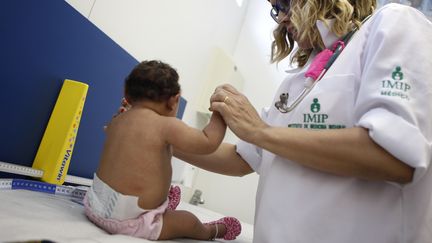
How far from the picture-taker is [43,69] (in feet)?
3.79

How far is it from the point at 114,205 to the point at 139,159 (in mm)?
138

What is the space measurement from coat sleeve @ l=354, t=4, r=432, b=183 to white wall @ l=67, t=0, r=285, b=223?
3.72ft

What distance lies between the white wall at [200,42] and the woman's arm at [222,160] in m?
0.74

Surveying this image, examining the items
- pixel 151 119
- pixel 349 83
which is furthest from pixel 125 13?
pixel 349 83

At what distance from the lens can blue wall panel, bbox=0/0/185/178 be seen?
1.05 meters

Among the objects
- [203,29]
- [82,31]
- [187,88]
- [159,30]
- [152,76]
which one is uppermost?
[203,29]

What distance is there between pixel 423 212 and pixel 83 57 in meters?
1.27

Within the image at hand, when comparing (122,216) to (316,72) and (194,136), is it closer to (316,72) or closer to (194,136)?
(194,136)

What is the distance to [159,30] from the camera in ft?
6.51

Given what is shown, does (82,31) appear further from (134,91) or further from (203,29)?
(203,29)

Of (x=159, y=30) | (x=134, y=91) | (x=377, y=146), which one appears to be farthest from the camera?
(x=159, y=30)

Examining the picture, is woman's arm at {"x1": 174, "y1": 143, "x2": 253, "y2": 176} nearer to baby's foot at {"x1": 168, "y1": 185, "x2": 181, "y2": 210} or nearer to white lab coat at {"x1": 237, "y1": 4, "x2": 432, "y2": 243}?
baby's foot at {"x1": 168, "y1": 185, "x2": 181, "y2": 210}

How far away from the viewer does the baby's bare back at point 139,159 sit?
902mm

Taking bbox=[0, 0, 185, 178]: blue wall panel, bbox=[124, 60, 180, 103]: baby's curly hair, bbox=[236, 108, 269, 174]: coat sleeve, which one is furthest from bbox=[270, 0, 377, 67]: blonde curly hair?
bbox=[0, 0, 185, 178]: blue wall panel
